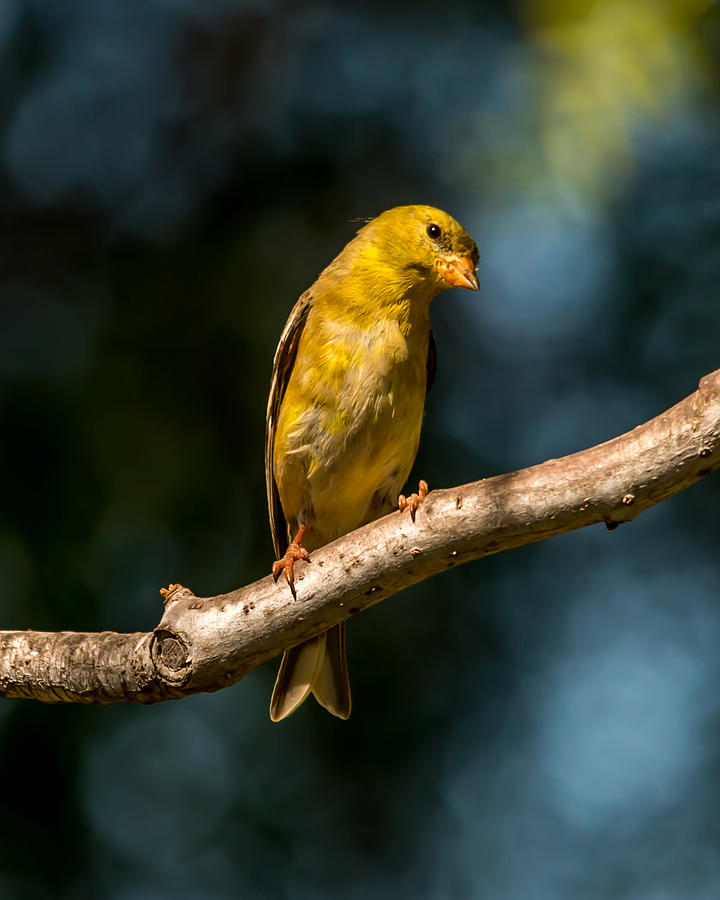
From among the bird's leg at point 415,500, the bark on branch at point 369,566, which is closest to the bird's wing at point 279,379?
the bird's leg at point 415,500

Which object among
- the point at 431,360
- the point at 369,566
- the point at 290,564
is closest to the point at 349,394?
the point at 431,360

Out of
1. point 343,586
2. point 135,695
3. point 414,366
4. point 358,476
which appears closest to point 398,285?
point 414,366

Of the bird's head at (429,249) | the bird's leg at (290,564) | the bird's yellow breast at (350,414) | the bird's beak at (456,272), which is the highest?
the bird's head at (429,249)

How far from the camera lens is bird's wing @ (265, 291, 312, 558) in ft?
14.0

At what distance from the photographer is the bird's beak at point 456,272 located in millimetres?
4152

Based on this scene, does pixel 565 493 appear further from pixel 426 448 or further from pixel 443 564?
pixel 426 448

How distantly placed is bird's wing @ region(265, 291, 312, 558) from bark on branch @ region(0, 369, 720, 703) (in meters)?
1.21

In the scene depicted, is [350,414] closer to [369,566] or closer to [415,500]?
[415,500]

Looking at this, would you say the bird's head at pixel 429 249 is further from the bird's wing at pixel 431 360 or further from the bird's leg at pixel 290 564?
the bird's leg at pixel 290 564

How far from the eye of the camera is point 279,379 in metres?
4.34

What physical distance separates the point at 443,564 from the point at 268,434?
163cm

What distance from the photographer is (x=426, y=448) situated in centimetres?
531

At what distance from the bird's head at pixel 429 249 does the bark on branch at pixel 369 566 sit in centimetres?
157

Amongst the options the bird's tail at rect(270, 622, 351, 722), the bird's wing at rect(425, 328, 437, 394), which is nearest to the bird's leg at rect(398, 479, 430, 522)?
the bird's tail at rect(270, 622, 351, 722)
